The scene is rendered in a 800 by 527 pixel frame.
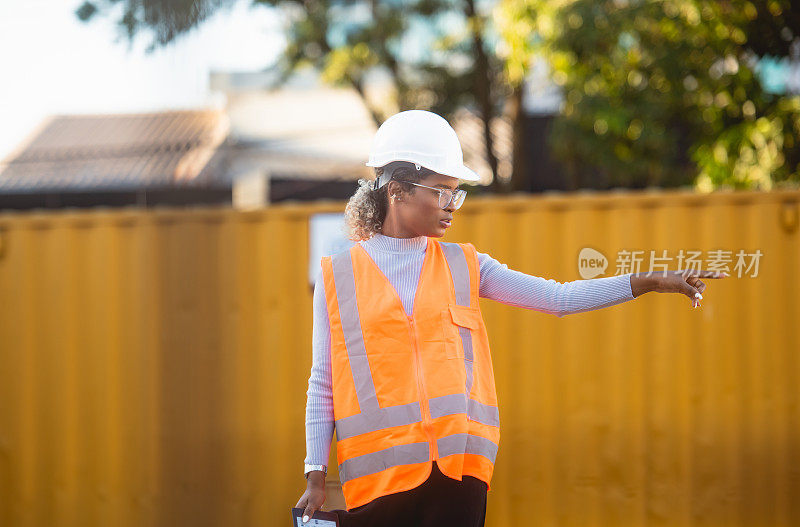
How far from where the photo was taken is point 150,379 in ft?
18.8

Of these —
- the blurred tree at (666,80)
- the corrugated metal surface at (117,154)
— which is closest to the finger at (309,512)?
the blurred tree at (666,80)

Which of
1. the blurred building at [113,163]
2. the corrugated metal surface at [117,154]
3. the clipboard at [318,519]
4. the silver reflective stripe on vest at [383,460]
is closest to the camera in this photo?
the silver reflective stripe on vest at [383,460]

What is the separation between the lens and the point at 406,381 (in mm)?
2094

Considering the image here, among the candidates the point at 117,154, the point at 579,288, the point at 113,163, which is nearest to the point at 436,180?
the point at 579,288

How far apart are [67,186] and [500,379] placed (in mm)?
10981

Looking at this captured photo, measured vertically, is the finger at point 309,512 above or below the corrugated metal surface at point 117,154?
below

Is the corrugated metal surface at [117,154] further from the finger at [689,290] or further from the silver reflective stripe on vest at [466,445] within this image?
the finger at [689,290]

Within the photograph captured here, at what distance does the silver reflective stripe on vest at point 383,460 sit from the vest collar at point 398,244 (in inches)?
19.9

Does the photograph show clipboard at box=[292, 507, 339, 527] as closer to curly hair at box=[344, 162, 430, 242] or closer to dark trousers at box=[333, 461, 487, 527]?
dark trousers at box=[333, 461, 487, 527]

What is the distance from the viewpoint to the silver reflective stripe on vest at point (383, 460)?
2.08m

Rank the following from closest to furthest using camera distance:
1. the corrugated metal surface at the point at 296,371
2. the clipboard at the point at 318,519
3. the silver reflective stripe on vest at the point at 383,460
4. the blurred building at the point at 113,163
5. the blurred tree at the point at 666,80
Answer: the silver reflective stripe on vest at the point at 383,460, the clipboard at the point at 318,519, the corrugated metal surface at the point at 296,371, the blurred tree at the point at 666,80, the blurred building at the point at 113,163

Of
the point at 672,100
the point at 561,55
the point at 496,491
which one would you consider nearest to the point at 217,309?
the point at 496,491

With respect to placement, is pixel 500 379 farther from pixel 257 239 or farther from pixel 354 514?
pixel 354 514

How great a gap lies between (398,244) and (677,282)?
2.35ft
